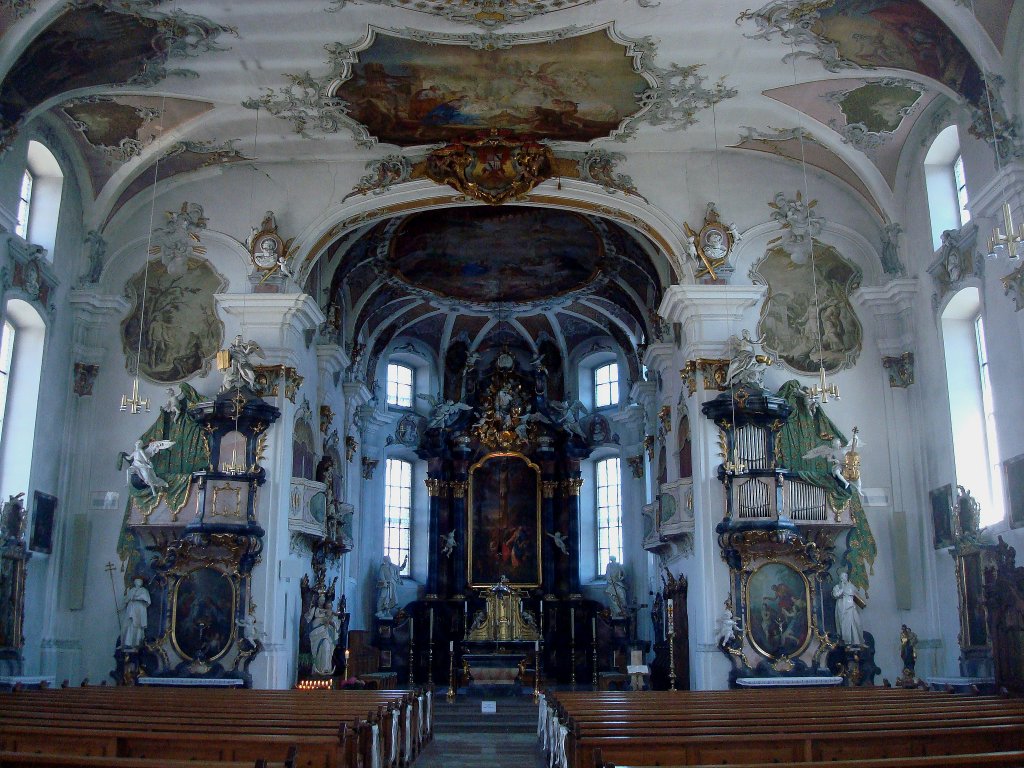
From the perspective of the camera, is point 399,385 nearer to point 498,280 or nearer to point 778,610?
point 498,280

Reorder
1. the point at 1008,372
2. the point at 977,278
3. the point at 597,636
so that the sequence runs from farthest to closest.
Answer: the point at 597,636
the point at 977,278
the point at 1008,372

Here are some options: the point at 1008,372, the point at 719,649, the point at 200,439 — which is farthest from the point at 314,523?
the point at 1008,372

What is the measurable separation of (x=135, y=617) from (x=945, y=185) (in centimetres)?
1447

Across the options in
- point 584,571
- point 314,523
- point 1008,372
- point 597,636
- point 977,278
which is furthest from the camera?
point 584,571

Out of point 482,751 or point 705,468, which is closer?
point 482,751

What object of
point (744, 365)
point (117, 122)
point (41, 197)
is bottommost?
point (744, 365)

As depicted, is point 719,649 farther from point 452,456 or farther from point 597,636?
point 452,456

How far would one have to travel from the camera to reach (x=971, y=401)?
15523 mm

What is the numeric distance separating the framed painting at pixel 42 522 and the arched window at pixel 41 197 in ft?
12.9

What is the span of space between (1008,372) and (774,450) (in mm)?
3948

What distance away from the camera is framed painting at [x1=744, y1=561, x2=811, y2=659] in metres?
15.7

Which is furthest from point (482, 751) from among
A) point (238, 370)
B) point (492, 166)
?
point (492, 166)

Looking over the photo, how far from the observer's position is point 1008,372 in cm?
1337

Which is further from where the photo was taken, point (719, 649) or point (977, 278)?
point (719, 649)
